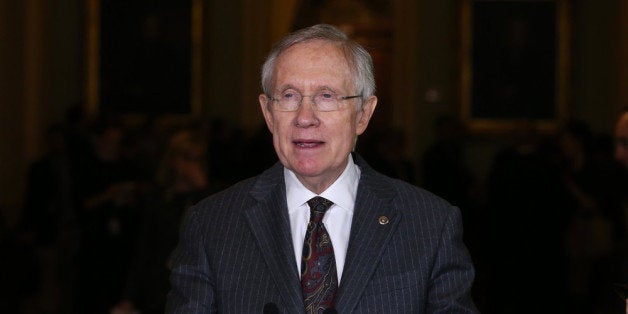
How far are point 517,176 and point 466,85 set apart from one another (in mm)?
Result: 6594

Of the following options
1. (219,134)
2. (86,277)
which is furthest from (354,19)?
(86,277)

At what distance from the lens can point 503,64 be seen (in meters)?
15.8

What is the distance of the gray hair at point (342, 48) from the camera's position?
2.99m

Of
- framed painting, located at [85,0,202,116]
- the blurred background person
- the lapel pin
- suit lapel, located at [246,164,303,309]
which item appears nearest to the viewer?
suit lapel, located at [246,164,303,309]

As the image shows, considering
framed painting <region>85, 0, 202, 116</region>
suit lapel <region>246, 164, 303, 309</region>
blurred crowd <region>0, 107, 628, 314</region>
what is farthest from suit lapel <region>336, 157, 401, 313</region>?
framed painting <region>85, 0, 202, 116</region>

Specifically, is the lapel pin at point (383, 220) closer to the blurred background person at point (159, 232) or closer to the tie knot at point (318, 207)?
the tie knot at point (318, 207)

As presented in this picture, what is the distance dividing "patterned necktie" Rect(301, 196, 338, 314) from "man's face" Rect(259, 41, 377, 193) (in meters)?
0.15

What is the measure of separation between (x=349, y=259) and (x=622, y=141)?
2.86m

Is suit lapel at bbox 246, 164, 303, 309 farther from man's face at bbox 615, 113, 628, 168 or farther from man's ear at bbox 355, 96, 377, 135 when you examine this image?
man's face at bbox 615, 113, 628, 168

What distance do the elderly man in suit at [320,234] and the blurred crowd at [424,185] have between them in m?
4.17

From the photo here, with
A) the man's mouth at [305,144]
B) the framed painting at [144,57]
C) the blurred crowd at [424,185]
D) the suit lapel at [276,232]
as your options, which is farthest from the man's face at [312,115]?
the framed painting at [144,57]

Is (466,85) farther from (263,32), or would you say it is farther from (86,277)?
(86,277)

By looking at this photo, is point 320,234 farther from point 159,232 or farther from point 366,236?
point 159,232

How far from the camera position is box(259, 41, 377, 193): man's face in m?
2.95
